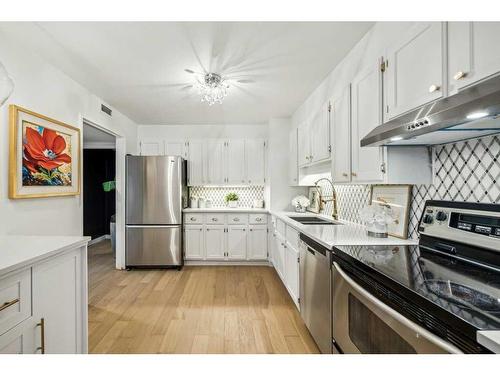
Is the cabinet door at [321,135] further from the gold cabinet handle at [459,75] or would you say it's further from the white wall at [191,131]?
the white wall at [191,131]

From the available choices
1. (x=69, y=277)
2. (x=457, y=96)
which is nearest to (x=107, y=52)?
(x=69, y=277)

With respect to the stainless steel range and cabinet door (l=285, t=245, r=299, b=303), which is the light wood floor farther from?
the stainless steel range

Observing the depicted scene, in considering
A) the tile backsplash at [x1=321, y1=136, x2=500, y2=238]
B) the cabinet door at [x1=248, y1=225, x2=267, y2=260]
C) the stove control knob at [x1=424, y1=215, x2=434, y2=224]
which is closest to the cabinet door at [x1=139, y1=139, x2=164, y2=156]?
the cabinet door at [x1=248, y1=225, x2=267, y2=260]

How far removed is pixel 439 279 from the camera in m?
1.04

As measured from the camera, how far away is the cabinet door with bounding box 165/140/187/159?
14.8 feet

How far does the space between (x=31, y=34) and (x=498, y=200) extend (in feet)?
10.0

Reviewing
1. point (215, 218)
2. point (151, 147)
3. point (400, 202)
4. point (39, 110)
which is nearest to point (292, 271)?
point (400, 202)

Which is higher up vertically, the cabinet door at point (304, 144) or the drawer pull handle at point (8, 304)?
the cabinet door at point (304, 144)

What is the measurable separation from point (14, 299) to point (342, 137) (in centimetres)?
229

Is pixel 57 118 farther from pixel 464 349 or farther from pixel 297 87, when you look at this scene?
pixel 464 349

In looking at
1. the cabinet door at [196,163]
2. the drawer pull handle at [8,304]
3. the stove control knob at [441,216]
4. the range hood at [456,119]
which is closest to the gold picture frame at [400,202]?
the stove control knob at [441,216]

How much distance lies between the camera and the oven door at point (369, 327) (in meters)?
0.88

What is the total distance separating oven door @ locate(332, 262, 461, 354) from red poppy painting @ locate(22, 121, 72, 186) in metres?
2.39

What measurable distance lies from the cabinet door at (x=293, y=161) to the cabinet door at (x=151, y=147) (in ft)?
7.40
